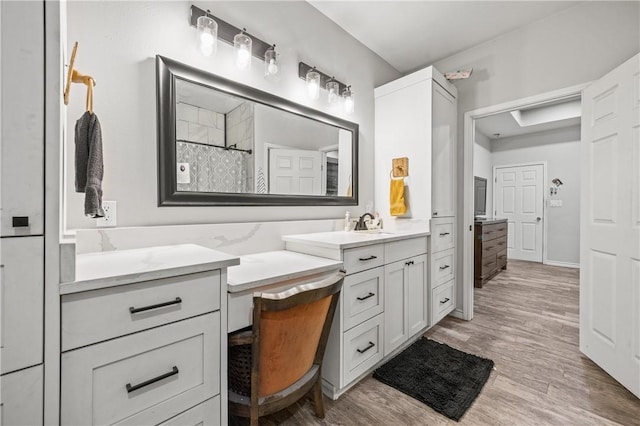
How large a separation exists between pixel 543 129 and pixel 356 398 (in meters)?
6.19

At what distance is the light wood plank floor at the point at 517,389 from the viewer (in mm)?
1507

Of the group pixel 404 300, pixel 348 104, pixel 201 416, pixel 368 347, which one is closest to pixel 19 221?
pixel 201 416

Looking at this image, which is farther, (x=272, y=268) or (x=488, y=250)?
(x=488, y=250)

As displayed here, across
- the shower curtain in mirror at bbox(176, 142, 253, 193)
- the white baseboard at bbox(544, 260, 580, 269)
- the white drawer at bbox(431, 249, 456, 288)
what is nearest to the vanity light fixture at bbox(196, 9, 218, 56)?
the shower curtain in mirror at bbox(176, 142, 253, 193)

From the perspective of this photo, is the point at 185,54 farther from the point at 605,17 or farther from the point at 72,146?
the point at 605,17

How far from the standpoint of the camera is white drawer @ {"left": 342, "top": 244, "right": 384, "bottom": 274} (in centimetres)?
167

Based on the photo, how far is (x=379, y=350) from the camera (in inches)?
75.0

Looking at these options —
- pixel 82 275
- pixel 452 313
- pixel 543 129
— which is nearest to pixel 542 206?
pixel 543 129

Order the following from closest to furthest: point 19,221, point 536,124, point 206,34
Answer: point 19,221, point 206,34, point 536,124

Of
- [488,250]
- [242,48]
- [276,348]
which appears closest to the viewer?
[276,348]

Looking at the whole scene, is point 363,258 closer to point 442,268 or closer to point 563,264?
point 442,268

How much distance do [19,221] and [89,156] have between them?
16.0 inches

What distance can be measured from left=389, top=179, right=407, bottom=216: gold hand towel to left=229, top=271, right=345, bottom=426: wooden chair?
1.42 meters

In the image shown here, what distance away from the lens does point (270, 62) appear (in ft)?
6.16
